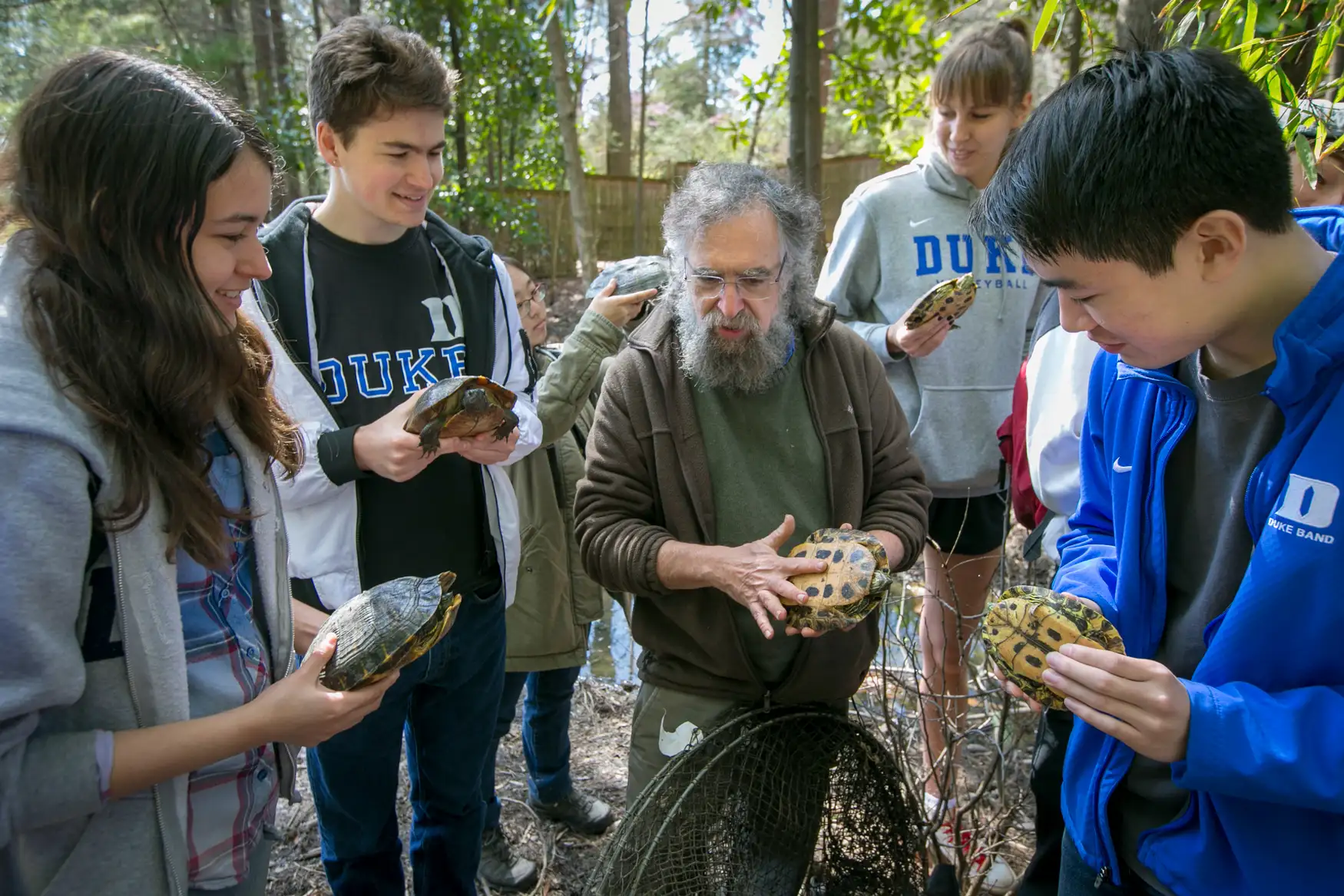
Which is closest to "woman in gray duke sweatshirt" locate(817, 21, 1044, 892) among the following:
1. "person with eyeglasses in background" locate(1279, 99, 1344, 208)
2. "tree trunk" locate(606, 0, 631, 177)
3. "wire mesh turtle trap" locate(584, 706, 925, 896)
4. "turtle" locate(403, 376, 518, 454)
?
"person with eyeglasses in background" locate(1279, 99, 1344, 208)

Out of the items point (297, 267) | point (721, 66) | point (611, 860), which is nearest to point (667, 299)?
point (297, 267)

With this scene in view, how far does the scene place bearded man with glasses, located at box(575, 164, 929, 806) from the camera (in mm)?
2086

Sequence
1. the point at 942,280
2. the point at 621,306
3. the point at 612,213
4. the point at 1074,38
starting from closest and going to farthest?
the point at 621,306
the point at 942,280
the point at 1074,38
the point at 612,213

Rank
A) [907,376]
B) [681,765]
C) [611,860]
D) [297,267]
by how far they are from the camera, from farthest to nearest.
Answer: [907,376] < [297,267] < [681,765] < [611,860]

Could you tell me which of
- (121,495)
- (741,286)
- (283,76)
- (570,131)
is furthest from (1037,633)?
(283,76)

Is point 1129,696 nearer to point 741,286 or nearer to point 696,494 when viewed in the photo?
point 696,494

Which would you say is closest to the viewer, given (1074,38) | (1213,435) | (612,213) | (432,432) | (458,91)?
(1213,435)

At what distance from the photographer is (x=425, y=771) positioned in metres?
2.41

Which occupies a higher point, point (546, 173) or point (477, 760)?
point (546, 173)

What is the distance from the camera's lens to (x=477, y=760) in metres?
2.44

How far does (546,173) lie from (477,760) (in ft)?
34.4

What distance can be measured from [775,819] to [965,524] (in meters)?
1.49

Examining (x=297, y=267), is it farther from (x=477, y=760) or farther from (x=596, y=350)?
(x=477, y=760)

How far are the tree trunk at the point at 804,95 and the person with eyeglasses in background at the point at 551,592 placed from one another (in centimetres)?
204
